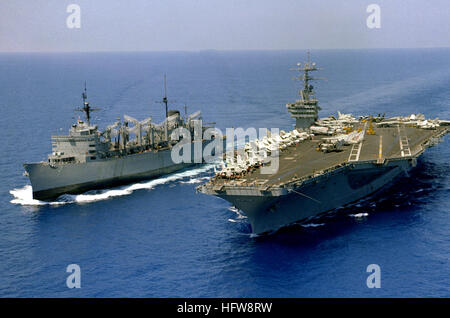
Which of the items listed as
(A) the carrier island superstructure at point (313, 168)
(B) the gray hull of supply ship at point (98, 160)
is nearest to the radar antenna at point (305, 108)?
(A) the carrier island superstructure at point (313, 168)

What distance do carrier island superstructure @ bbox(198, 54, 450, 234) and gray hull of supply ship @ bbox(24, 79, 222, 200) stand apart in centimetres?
1108

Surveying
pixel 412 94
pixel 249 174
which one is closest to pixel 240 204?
pixel 249 174

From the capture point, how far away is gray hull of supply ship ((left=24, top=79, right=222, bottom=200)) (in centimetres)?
4116

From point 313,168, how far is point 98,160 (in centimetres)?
1922

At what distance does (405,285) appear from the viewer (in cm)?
2503

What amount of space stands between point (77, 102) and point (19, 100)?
13.5 meters

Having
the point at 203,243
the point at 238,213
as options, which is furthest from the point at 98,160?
the point at 203,243

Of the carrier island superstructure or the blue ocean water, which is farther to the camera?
the carrier island superstructure

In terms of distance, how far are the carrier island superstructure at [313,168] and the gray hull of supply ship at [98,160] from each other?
11.1 m

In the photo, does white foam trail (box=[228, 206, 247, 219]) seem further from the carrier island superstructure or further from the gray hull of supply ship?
the gray hull of supply ship

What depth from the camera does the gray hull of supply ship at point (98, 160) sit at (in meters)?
41.2

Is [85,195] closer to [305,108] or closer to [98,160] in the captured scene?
[98,160]

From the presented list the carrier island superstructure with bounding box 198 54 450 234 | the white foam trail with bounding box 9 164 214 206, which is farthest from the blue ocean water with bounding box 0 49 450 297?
the carrier island superstructure with bounding box 198 54 450 234
